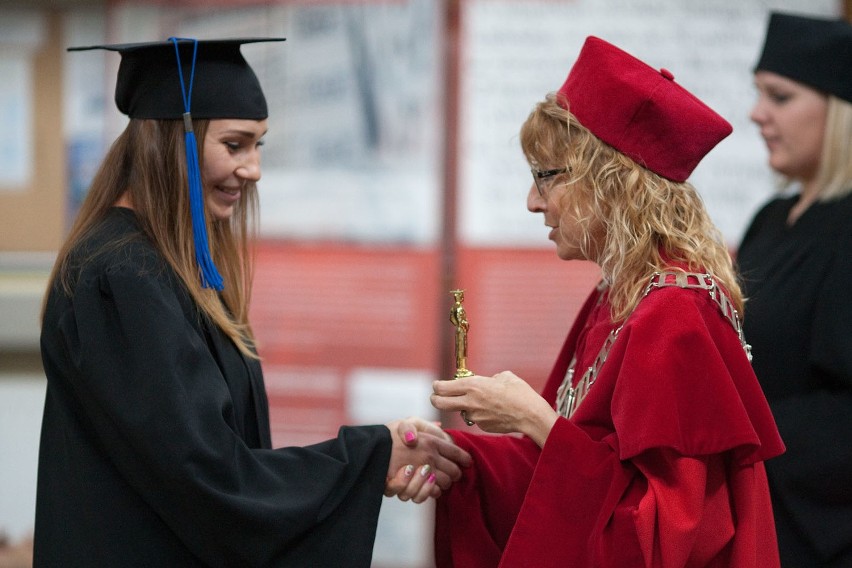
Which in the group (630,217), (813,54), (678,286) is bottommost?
(678,286)

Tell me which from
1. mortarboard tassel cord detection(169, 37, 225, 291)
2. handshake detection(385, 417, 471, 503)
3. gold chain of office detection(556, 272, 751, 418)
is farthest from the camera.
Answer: handshake detection(385, 417, 471, 503)

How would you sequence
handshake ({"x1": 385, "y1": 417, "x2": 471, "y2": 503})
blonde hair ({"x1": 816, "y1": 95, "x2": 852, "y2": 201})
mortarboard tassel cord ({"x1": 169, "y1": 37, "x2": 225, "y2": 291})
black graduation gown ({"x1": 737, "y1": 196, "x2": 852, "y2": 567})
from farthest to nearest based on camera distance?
1. blonde hair ({"x1": 816, "y1": 95, "x2": 852, "y2": 201})
2. black graduation gown ({"x1": 737, "y1": 196, "x2": 852, "y2": 567})
3. handshake ({"x1": 385, "y1": 417, "x2": 471, "y2": 503})
4. mortarboard tassel cord ({"x1": 169, "y1": 37, "x2": 225, "y2": 291})

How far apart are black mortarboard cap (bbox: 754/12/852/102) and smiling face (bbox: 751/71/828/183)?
0.10 feet

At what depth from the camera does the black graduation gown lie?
8.48ft

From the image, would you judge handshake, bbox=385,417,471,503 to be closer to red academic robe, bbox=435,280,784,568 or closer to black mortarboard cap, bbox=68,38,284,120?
red academic robe, bbox=435,280,784,568

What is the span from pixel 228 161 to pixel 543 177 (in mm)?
726

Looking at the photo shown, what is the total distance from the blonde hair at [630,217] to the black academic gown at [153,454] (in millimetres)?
767

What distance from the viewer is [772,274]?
289 centimetres

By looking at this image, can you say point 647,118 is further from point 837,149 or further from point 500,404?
point 837,149

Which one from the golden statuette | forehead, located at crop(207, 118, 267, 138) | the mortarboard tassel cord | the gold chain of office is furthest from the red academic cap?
the mortarboard tassel cord

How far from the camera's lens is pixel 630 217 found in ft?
6.86

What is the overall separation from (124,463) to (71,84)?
2.87m

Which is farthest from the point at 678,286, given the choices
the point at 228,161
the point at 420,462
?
the point at 228,161

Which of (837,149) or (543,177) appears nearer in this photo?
(543,177)
